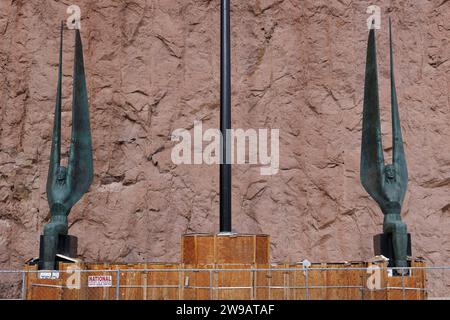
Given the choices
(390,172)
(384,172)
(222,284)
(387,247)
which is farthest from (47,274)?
(390,172)

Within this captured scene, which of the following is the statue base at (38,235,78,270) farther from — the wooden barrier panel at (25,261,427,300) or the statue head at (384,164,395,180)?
the statue head at (384,164,395,180)

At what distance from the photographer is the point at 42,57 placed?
23.1 m

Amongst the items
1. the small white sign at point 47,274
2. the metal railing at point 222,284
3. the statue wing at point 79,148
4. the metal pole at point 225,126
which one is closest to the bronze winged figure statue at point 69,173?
the statue wing at point 79,148

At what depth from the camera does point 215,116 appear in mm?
23172

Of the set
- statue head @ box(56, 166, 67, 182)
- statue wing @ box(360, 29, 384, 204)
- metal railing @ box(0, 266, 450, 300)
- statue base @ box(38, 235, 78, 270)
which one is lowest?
metal railing @ box(0, 266, 450, 300)

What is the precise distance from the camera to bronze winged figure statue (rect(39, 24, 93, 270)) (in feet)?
50.4

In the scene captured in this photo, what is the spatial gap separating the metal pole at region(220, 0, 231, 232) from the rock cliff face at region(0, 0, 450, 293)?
6.31 metres

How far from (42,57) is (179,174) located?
5.79 m

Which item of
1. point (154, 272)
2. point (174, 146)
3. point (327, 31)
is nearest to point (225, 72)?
point (154, 272)

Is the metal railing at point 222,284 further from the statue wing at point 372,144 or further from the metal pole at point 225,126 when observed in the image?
the statue wing at point 372,144

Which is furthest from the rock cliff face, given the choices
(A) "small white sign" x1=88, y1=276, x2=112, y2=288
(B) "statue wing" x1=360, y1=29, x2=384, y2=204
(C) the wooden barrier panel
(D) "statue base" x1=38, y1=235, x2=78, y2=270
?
(A) "small white sign" x1=88, y1=276, x2=112, y2=288

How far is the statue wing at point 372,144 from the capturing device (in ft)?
52.3
